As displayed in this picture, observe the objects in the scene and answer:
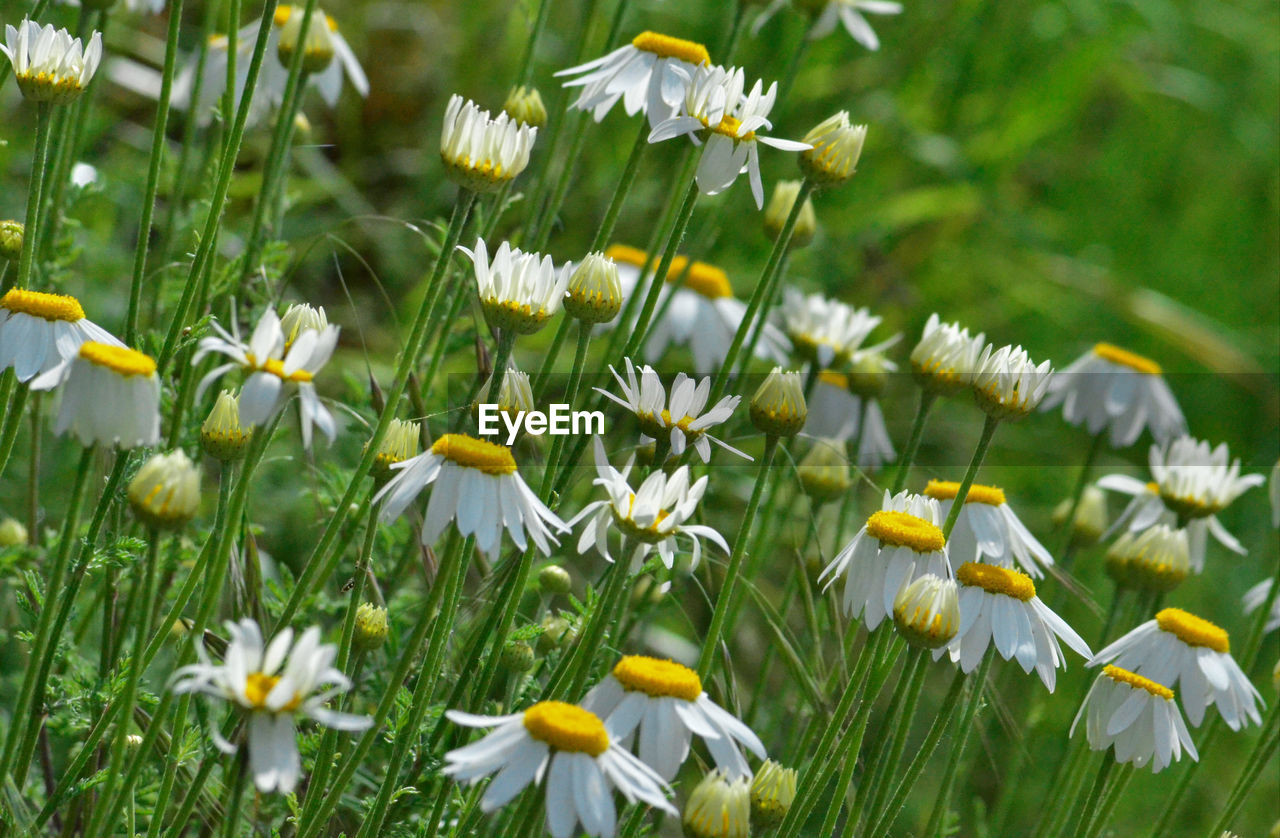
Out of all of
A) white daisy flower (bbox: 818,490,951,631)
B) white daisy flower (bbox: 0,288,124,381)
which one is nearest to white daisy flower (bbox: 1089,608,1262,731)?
white daisy flower (bbox: 818,490,951,631)

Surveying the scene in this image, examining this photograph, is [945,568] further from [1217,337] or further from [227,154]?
[1217,337]

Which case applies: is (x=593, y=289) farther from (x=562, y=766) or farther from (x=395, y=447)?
(x=562, y=766)

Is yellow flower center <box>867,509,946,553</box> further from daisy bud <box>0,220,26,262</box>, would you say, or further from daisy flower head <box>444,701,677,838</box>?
daisy bud <box>0,220,26,262</box>

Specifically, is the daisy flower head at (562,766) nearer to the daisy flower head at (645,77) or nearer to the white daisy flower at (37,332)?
the white daisy flower at (37,332)

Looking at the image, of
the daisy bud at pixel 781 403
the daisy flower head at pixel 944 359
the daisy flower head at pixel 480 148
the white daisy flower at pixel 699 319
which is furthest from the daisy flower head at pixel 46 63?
the white daisy flower at pixel 699 319

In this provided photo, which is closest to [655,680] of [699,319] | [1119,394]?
[699,319]
